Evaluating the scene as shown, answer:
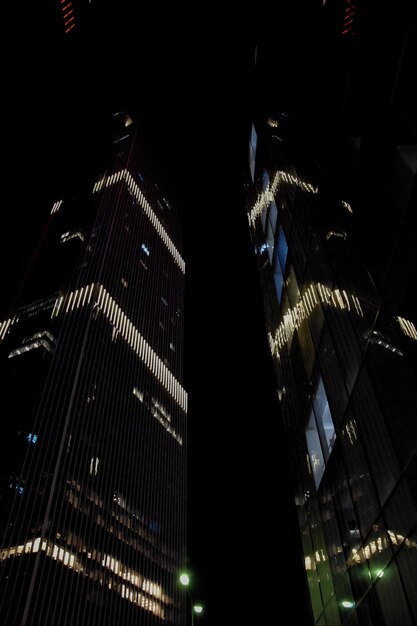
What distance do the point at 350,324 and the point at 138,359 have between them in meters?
97.4

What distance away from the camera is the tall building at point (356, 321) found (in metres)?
12.9

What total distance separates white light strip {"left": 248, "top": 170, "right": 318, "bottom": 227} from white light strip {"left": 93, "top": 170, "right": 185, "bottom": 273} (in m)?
96.2

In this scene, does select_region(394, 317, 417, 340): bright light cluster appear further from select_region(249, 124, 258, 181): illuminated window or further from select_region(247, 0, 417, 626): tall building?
select_region(249, 124, 258, 181): illuminated window

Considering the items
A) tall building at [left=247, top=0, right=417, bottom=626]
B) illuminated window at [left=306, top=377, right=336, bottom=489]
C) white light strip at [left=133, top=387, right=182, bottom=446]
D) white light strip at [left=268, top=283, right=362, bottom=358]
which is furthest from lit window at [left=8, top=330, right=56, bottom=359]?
illuminated window at [left=306, top=377, right=336, bottom=489]

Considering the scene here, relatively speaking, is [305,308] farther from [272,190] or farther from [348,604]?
[348,604]

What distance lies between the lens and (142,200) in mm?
135625

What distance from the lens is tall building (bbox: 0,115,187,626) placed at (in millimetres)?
70062

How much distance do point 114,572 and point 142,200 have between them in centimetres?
9670

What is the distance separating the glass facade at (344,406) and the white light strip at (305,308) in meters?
0.06

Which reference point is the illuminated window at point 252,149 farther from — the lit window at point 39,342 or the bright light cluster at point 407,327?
the lit window at point 39,342

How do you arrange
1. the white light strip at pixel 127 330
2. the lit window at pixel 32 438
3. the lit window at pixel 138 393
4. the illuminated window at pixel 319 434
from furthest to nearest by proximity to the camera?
the lit window at pixel 138 393, the white light strip at pixel 127 330, the lit window at pixel 32 438, the illuminated window at pixel 319 434

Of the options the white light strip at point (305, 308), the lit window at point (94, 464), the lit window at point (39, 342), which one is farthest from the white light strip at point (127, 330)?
the white light strip at point (305, 308)

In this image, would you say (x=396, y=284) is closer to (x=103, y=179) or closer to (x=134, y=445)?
(x=134, y=445)

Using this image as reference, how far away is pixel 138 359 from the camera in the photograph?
111 m
